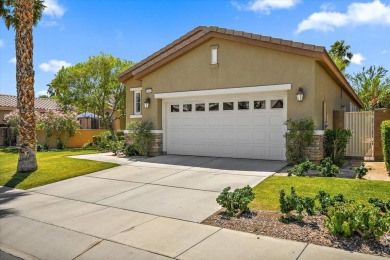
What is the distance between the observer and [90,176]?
10.6m

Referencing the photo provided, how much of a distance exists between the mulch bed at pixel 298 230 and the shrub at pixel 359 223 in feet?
0.35

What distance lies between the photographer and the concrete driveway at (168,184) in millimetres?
6867

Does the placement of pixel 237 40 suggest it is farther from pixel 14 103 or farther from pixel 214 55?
pixel 14 103

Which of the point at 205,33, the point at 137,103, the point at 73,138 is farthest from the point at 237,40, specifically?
the point at 73,138

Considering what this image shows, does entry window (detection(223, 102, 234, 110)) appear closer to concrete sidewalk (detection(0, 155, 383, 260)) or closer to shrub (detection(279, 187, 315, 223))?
concrete sidewalk (detection(0, 155, 383, 260))

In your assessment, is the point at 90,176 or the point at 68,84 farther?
the point at 68,84

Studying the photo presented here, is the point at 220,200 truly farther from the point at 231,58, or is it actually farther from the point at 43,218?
the point at 231,58

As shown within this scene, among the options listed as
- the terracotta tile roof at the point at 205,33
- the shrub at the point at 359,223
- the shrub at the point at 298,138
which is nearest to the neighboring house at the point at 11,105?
the terracotta tile roof at the point at 205,33

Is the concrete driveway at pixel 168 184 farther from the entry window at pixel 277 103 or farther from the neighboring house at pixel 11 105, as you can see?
the neighboring house at pixel 11 105

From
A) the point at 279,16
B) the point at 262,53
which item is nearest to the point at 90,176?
the point at 262,53

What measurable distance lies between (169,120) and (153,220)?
8429 millimetres

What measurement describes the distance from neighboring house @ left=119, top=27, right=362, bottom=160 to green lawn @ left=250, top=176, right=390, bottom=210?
3.21 meters

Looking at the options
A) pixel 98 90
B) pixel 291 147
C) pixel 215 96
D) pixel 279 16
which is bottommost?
pixel 291 147

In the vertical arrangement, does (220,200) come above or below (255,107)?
below
